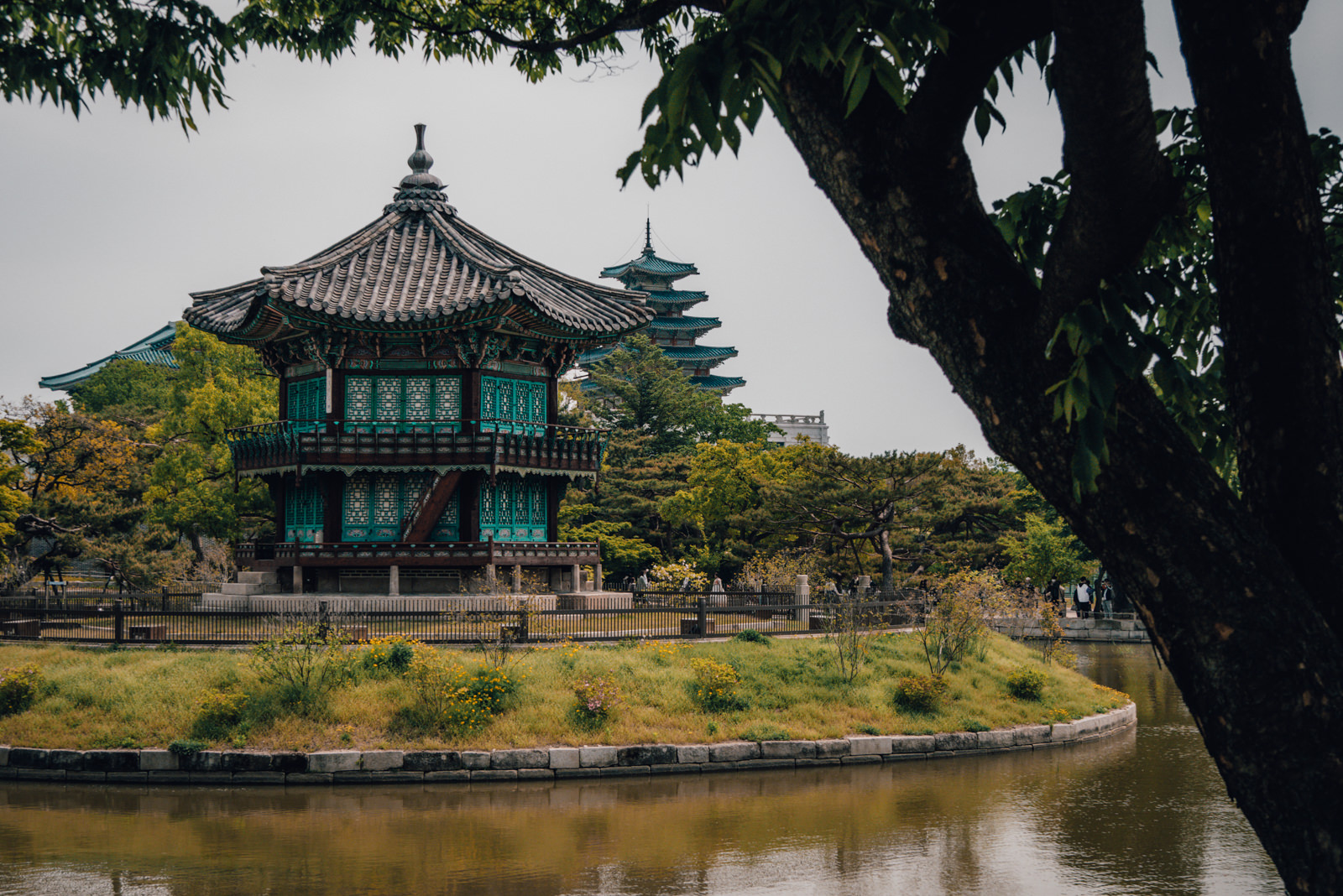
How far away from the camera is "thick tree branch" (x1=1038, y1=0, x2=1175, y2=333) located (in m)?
2.95

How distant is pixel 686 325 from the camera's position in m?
67.2

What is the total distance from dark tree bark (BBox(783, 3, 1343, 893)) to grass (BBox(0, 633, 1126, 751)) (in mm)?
15630

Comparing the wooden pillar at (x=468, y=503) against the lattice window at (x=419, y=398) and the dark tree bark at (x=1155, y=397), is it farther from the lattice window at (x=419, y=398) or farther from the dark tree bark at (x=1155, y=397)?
the dark tree bark at (x=1155, y=397)

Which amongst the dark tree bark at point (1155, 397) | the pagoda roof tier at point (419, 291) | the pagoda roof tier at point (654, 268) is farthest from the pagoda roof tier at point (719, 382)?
the dark tree bark at point (1155, 397)

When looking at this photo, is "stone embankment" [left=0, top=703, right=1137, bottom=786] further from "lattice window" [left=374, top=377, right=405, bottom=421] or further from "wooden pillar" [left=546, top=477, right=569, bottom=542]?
"wooden pillar" [left=546, top=477, right=569, bottom=542]

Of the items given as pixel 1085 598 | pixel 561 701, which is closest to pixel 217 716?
pixel 561 701

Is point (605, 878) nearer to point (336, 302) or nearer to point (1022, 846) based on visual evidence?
point (1022, 846)

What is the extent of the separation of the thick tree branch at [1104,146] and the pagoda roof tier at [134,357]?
65.6 metres

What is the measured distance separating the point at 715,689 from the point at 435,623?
251 inches

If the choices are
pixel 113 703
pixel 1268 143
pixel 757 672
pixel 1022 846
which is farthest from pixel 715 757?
pixel 1268 143

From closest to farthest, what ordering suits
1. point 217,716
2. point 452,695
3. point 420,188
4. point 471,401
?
point 217,716
point 452,695
point 471,401
point 420,188

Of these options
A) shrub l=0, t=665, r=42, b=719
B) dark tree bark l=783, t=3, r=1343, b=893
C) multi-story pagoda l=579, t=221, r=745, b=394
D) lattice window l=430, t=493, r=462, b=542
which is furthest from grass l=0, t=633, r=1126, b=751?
multi-story pagoda l=579, t=221, r=745, b=394

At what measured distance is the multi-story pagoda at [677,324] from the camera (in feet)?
218

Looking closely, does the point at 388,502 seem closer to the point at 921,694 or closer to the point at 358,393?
the point at 358,393
